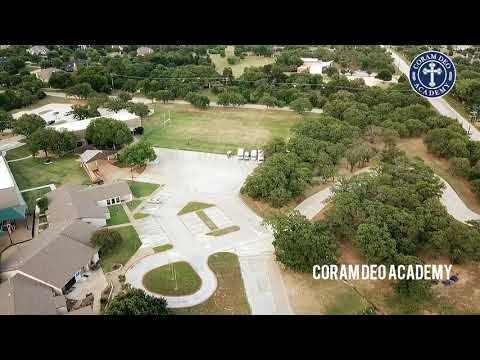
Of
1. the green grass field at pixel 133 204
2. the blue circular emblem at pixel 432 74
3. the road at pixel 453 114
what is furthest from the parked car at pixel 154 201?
the road at pixel 453 114

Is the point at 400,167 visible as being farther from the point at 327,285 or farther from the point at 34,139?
the point at 34,139

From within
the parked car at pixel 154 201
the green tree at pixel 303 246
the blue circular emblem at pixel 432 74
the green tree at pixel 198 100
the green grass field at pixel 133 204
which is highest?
the blue circular emblem at pixel 432 74

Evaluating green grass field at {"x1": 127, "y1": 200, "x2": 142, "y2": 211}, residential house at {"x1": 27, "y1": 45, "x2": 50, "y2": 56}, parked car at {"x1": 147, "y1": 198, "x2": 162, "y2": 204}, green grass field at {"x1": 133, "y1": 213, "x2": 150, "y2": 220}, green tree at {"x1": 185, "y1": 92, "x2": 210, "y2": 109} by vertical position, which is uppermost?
residential house at {"x1": 27, "y1": 45, "x2": 50, "y2": 56}

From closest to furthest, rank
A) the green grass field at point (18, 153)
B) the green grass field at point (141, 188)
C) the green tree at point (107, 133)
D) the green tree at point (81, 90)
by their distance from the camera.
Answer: the green grass field at point (141, 188), the green grass field at point (18, 153), the green tree at point (107, 133), the green tree at point (81, 90)

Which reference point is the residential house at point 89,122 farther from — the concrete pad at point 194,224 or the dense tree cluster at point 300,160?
the concrete pad at point 194,224

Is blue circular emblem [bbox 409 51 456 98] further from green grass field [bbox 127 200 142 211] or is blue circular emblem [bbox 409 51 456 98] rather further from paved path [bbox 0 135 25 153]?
paved path [bbox 0 135 25 153]

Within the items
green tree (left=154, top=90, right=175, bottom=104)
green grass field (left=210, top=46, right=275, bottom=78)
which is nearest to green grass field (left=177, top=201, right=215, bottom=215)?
green tree (left=154, top=90, right=175, bottom=104)
